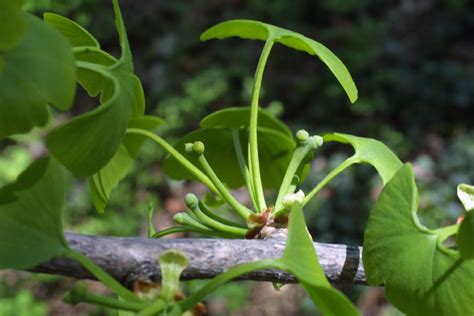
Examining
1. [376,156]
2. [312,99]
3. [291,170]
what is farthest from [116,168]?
[312,99]

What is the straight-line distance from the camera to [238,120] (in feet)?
2.98

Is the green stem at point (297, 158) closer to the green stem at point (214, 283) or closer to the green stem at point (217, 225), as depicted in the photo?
the green stem at point (217, 225)

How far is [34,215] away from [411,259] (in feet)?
1.17

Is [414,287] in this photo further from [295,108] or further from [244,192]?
[295,108]

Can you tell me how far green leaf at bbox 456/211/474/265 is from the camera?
55 centimetres

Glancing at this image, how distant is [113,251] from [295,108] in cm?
281

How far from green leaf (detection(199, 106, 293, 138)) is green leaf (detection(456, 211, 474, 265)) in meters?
0.37

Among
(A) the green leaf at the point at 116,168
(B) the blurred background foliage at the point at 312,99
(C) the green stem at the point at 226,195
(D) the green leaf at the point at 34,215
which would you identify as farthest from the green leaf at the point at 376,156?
(B) the blurred background foliage at the point at 312,99

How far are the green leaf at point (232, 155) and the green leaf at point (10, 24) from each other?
0.41 m

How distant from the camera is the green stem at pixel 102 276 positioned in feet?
1.78

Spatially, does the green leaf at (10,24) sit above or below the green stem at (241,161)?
above

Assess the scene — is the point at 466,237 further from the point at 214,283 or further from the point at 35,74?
the point at 35,74

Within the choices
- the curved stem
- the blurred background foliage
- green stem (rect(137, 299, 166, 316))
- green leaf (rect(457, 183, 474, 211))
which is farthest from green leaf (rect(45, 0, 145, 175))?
the blurred background foliage

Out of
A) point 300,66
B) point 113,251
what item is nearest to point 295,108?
point 300,66
